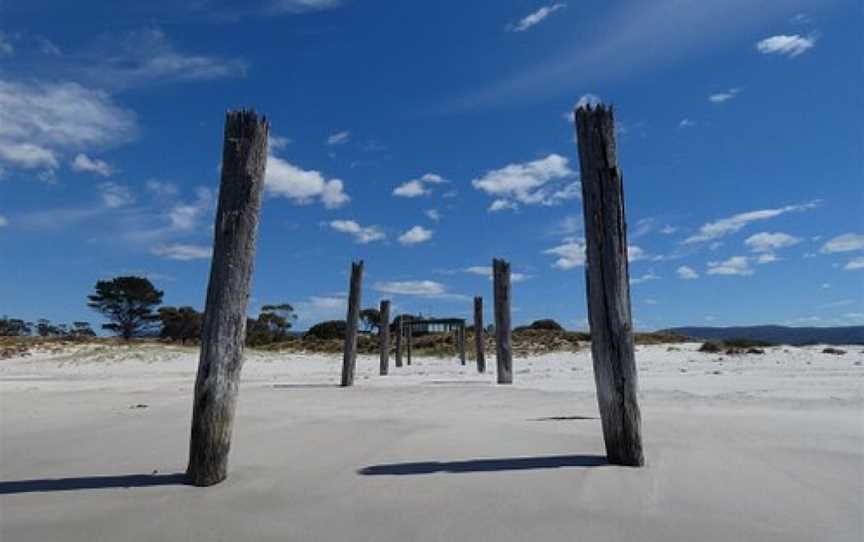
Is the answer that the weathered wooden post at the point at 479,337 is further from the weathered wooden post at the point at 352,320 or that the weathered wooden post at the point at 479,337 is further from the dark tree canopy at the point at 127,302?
the dark tree canopy at the point at 127,302

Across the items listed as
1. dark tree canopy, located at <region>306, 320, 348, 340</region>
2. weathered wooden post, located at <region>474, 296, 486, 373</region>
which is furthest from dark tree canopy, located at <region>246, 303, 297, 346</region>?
weathered wooden post, located at <region>474, 296, 486, 373</region>

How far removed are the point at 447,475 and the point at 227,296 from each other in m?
1.94

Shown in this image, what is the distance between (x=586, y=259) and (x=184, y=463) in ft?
11.4

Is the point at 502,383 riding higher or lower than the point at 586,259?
lower

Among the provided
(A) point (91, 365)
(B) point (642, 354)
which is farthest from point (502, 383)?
(A) point (91, 365)

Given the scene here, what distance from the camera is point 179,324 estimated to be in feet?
176

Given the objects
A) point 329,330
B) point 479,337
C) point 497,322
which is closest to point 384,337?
point 479,337

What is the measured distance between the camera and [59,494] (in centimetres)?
393

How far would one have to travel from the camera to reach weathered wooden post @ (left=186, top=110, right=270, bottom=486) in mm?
4191

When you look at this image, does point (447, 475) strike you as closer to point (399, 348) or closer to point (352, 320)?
point (352, 320)

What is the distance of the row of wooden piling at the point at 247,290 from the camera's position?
424cm

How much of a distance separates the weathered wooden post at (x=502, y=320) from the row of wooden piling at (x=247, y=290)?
888 centimetres

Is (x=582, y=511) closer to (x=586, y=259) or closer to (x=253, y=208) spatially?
(x=586, y=259)

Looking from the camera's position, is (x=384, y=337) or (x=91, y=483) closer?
(x=91, y=483)
